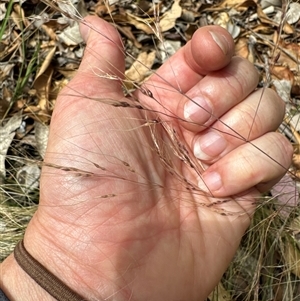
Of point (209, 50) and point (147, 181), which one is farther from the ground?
point (209, 50)

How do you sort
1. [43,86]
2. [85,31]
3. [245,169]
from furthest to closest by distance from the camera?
[43,86]
[85,31]
[245,169]

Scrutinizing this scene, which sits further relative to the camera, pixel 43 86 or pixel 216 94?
pixel 43 86

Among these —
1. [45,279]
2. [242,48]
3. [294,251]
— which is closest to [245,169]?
[294,251]

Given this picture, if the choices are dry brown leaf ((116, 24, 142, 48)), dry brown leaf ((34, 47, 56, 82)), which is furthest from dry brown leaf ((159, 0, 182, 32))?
dry brown leaf ((34, 47, 56, 82))

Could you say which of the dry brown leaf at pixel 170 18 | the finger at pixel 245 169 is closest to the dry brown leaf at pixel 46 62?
the dry brown leaf at pixel 170 18

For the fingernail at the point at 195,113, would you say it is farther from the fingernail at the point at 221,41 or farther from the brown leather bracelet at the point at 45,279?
the brown leather bracelet at the point at 45,279

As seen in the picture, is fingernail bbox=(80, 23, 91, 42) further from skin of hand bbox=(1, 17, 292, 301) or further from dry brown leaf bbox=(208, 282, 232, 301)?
dry brown leaf bbox=(208, 282, 232, 301)

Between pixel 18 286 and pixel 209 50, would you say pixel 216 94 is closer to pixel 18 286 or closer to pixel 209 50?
pixel 209 50
